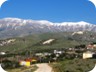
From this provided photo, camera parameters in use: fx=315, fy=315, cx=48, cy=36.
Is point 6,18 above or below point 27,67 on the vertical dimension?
above

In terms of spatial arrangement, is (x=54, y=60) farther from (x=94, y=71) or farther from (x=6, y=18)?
(x=6, y=18)

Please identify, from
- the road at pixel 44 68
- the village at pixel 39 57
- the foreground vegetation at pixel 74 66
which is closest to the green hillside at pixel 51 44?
the village at pixel 39 57

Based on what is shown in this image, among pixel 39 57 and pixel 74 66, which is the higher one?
pixel 39 57

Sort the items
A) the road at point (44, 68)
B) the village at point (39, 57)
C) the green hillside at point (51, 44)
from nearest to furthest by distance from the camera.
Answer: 1. the road at point (44, 68)
2. the village at point (39, 57)
3. the green hillside at point (51, 44)

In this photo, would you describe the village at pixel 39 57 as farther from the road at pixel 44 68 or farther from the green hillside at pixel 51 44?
the green hillside at pixel 51 44

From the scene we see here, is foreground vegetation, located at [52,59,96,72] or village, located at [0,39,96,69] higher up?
village, located at [0,39,96,69]

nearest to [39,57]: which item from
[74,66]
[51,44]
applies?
[74,66]

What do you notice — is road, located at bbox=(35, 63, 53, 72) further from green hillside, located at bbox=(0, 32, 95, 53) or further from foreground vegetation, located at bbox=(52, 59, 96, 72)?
green hillside, located at bbox=(0, 32, 95, 53)

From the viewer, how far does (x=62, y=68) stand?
5277 millimetres

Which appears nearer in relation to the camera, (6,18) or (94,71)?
(94,71)

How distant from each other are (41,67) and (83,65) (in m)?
0.71

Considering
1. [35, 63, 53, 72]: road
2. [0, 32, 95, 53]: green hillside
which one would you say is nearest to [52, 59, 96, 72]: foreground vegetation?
[35, 63, 53, 72]: road

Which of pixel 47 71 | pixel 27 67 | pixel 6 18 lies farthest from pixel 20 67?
pixel 6 18

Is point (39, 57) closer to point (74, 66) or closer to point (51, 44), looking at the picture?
point (74, 66)
